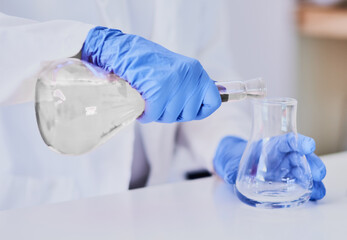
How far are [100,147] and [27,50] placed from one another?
0.32 meters

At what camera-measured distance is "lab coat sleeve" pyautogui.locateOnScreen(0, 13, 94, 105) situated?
717mm

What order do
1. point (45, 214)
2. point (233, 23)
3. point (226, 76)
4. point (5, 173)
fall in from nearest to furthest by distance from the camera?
point (45, 214) < point (5, 173) < point (226, 76) < point (233, 23)

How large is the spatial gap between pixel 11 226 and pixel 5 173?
0.85 feet

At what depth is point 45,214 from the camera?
704 millimetres

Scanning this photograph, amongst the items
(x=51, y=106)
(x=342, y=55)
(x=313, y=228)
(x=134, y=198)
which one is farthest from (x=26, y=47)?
(x=342, y=55)

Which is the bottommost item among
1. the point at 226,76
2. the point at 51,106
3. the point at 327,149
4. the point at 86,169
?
the point at 327,149

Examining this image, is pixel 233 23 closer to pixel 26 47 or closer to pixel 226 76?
pixel 226 76

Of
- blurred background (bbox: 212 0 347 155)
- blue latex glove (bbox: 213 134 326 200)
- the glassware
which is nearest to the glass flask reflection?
the glassware

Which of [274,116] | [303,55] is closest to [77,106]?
[274,116]

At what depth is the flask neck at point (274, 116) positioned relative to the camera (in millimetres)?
646

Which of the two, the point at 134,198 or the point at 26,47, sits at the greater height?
the point at 26,47

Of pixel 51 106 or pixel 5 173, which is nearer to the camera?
pixel 51 106

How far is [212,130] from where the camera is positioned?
107cm

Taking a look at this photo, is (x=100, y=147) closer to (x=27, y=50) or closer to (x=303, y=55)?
(x=27, y=50)
